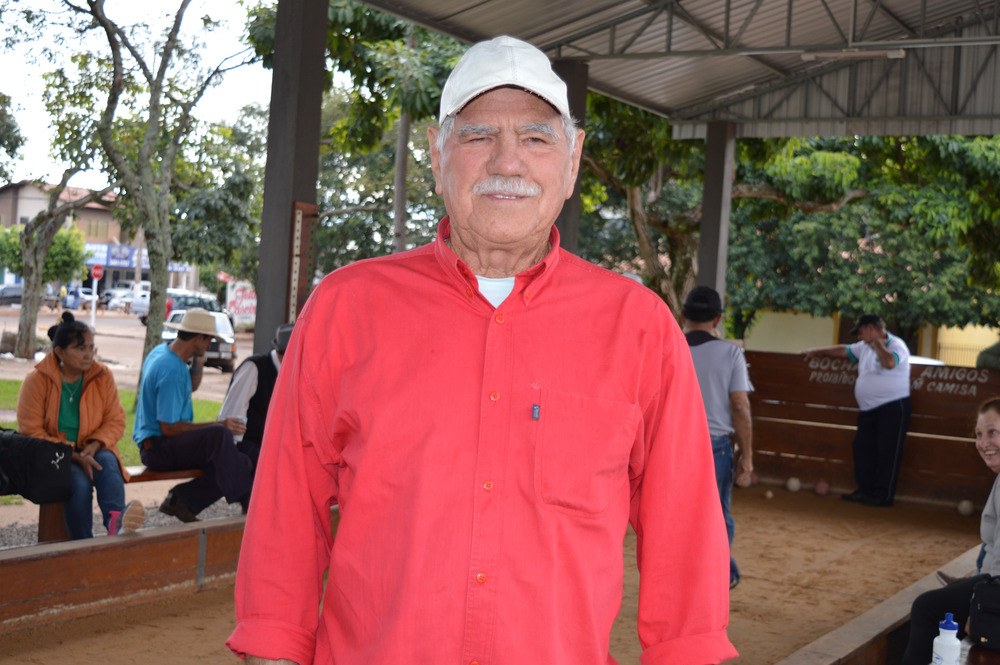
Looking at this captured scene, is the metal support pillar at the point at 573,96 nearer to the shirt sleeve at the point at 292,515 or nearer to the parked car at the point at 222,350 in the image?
the shirt sleeve at the point at 292,515

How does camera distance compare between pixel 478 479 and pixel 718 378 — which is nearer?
pixel 478 479

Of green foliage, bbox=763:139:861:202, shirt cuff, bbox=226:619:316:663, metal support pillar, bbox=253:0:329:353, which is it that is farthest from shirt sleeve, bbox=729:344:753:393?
green foliage, bbox=763:139:861:202

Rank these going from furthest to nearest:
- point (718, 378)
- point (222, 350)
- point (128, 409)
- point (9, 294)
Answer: point (9, 294) → point (222, 350) → point (128, 409) → point (718, 378)

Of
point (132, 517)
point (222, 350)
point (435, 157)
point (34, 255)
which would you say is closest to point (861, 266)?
point (222, 350)

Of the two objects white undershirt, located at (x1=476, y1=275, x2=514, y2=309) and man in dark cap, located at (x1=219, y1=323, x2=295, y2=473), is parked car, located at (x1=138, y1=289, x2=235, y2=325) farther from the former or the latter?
white undershirt, located at (x1=476, y1=275, x2=514, y2=309)

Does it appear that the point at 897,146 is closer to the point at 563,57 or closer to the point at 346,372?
the point at 563,57

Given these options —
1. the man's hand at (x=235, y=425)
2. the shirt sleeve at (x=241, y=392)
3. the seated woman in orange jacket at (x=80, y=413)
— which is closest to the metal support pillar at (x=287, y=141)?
the shirt sleeve at (x=241, y=392)

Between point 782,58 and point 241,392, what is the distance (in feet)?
27.8

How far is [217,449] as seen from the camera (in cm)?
636

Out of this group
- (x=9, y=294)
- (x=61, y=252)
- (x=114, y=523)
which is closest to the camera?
(x=114, y=523)

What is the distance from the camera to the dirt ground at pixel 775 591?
4883 mm

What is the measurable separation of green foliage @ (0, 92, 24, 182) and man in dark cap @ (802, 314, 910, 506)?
11466 mm

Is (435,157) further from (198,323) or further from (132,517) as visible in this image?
(198,323)

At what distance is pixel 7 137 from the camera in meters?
14.3
